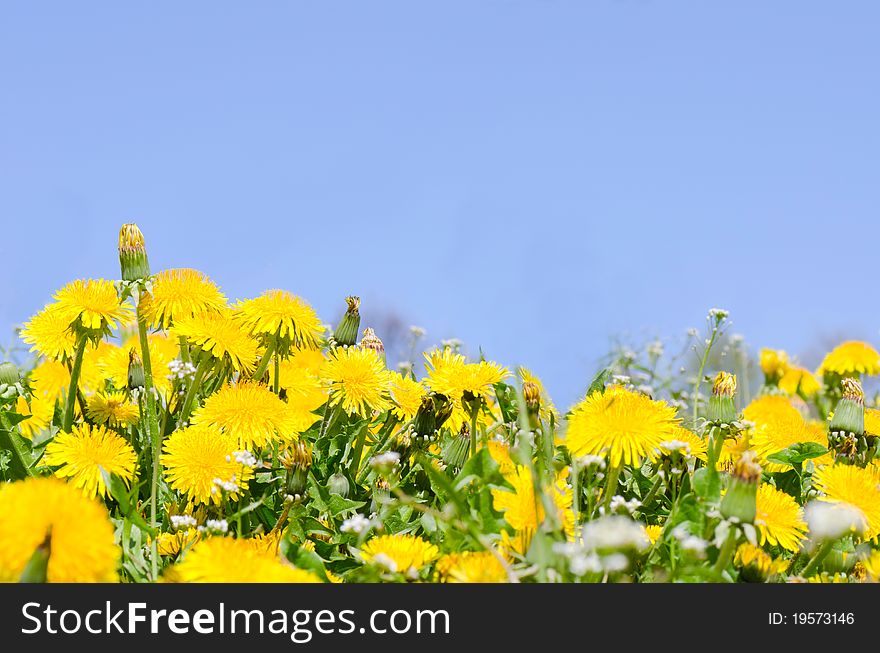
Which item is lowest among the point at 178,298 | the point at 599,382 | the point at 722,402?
the point at 722,402

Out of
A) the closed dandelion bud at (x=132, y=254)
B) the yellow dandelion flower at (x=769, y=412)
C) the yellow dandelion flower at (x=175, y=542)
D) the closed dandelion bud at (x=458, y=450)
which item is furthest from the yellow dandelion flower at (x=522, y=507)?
the yellow dandelion flower at (x=769, y=412)

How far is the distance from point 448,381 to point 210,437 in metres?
0.48

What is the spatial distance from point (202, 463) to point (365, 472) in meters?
0.48

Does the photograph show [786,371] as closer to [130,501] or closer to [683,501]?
[683,501]

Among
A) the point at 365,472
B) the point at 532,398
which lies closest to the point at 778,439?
the point at 532,398

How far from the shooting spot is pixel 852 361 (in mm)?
4188

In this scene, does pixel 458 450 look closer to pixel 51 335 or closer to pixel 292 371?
pixel 292 371

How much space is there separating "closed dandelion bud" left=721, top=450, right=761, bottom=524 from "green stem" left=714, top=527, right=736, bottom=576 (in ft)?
0.10

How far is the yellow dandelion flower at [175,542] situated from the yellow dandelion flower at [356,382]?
493mm

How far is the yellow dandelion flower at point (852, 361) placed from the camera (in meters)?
4.17

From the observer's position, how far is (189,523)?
1.60 metres
